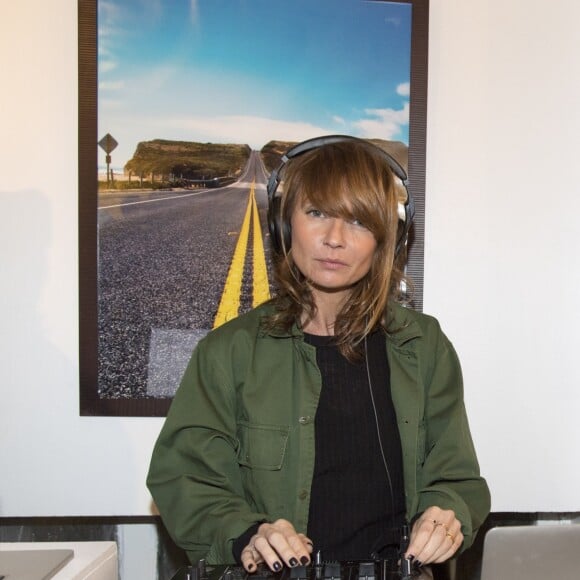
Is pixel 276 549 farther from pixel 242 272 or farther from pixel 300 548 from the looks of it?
pixel 242 272

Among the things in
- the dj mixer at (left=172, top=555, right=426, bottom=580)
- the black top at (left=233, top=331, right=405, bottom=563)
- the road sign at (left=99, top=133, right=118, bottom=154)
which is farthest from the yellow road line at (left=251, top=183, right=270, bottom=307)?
the dj mixer at (left=172, top=555, right=426, bottom=580)

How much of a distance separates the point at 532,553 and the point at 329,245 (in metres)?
0.55

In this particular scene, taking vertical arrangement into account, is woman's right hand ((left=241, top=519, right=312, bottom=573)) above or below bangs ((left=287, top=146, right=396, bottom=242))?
below

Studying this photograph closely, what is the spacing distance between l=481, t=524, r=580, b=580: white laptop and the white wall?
0.66 meters

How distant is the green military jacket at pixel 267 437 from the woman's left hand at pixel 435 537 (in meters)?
0.06

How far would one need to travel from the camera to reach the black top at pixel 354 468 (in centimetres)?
116

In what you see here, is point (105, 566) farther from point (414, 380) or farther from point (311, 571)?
point (414, 380)

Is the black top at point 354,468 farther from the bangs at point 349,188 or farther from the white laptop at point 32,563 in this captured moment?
the white laptop at point 32,563

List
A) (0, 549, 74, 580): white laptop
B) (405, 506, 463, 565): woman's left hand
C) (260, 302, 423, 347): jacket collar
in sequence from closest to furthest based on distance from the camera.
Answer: (405, 506, 463, 565): woman's left hand < (0, 549, 74, 580): white laptop < (260, 302, 423, 347): jacket collar

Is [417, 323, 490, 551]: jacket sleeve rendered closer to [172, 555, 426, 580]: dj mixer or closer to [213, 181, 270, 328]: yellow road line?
[172, 555, 426, 580]: dj mixer

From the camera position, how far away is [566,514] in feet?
5.82

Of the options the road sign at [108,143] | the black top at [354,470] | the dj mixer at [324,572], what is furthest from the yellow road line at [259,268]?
the dj mixer at [324,572]

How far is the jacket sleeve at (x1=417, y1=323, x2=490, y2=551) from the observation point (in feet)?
3.86

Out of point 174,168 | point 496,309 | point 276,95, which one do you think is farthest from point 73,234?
point 496,309
